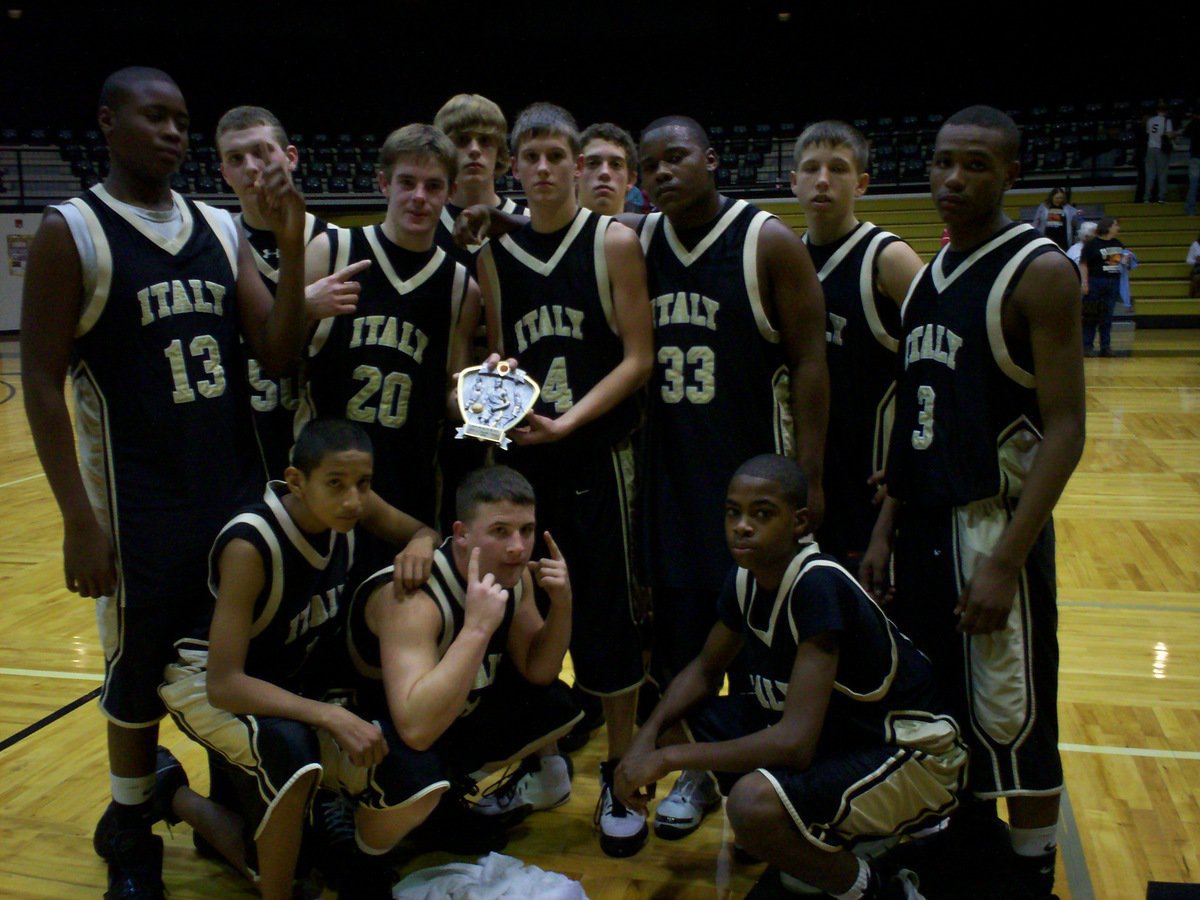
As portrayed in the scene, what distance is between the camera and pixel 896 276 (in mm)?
3182

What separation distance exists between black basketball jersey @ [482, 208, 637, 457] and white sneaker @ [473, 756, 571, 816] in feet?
3.33

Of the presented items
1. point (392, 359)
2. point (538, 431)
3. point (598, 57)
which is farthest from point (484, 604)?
point (598, 57)

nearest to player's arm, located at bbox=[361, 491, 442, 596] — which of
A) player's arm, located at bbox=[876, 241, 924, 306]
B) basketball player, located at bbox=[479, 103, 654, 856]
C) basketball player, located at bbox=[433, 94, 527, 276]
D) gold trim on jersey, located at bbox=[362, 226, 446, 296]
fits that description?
basketball player, located at bbox=[479, 103, 654, 856]

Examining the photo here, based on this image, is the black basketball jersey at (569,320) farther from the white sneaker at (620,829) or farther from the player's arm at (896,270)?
the white sneaker at (620,829)

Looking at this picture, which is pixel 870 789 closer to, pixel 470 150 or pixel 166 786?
pixel 166 786

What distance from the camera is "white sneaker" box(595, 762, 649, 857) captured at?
2998 millimetres

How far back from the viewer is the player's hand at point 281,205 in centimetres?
269

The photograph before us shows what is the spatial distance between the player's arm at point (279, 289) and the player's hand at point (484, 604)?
2.69 ft

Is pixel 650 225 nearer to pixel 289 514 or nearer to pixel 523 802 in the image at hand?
pixel 289 514

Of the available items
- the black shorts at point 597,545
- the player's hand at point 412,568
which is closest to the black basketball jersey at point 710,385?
the black shorts at point 597,545

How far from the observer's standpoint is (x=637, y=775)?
2.61 m

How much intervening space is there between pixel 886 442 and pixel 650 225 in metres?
0.99

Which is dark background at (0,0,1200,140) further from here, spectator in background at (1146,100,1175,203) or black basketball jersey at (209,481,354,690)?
black basketball jersey at (209,481,354,690)

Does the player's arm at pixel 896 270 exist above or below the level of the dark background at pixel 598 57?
below
